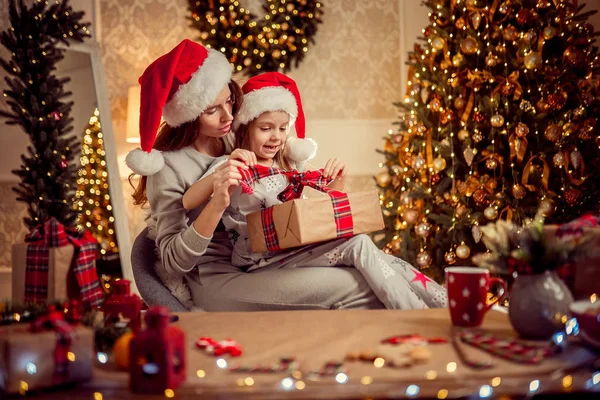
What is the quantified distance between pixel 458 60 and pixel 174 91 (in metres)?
1.94

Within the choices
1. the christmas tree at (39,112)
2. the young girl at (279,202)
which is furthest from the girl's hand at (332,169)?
the christmas tree at (39,112)

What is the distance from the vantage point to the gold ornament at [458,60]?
3.53m

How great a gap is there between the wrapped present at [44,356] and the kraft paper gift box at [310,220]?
2.93 feet

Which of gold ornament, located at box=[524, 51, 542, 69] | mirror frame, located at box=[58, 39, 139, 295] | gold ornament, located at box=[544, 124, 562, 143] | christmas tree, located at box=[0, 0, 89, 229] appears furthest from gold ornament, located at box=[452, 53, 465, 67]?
mirror frame, located at box=[58, 39, 139, 295]

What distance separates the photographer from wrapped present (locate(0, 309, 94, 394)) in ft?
3.08

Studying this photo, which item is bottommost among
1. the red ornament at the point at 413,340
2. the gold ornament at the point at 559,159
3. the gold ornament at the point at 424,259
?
the gold ornament at the point at 424,259

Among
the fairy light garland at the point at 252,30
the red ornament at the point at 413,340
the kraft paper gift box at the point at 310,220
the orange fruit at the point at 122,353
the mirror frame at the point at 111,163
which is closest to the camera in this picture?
the orange fruit at the point at 122,353

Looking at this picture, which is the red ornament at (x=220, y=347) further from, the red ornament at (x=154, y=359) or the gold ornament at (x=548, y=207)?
the gold ornament at (x=548, y=207)

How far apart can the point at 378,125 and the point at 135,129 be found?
6.10ft

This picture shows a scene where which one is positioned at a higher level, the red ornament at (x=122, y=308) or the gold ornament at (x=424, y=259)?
the red ornament at (x=122, y=308)

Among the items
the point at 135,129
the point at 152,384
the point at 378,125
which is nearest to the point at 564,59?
the point at 378,125

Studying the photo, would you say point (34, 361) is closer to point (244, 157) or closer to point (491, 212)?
point (244, 157)

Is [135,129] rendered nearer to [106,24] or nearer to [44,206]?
[106,24]

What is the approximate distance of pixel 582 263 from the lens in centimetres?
131
